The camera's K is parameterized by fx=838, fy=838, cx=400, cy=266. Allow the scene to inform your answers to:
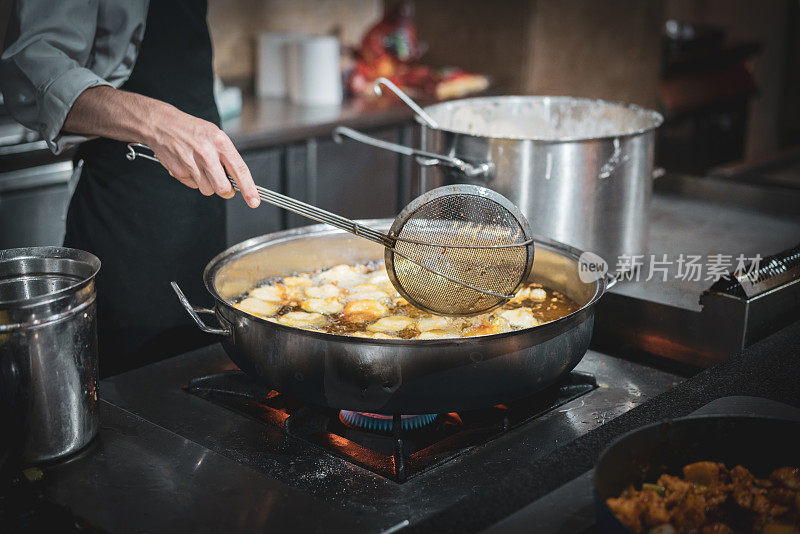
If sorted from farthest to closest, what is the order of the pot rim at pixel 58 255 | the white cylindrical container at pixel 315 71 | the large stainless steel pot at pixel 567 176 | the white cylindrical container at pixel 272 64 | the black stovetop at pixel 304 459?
the white cylindrical container at pixel 272 64
the white cylindrical container at pixel 315 71
the large stainless steel pot at pixel 567 176
the pot rim at pixel 58 255
the black stovetop at pixel 304 459

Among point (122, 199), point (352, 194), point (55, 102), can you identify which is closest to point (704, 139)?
point (352, 194)

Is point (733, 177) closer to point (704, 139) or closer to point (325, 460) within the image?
point (325, 460)

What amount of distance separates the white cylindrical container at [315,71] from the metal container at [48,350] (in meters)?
2.48

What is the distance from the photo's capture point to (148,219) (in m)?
2.03

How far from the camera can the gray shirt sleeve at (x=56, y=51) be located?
1.53m

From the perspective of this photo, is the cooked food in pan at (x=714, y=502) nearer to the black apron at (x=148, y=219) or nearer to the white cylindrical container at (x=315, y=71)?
the black apron at (x=148, y=219)

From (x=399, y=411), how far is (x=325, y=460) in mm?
130

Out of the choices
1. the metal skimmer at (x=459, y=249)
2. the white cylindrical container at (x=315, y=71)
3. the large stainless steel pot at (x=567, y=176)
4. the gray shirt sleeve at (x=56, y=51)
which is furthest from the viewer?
the white cylindrical container at (x=315, y=71)

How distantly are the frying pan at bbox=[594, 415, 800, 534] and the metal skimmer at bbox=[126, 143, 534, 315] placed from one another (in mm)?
448

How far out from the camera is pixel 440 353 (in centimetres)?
112

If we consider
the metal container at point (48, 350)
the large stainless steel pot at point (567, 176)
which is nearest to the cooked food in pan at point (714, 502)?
the metal container at point (48, 350)

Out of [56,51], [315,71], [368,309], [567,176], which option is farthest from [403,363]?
[315,71]

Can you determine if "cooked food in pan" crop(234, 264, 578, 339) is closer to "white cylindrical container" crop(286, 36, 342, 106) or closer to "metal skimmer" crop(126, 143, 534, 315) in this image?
"metal skimmer" crop(126, 143, 534, 315)

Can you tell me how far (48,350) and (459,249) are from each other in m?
0.63
